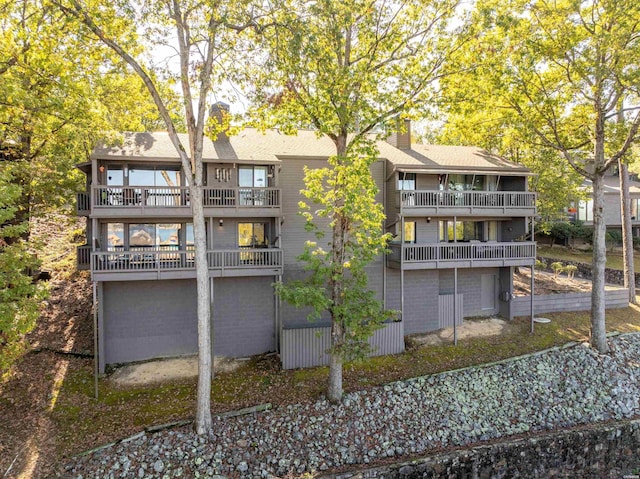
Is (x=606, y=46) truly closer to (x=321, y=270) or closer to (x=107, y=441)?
(x=321, y=270)

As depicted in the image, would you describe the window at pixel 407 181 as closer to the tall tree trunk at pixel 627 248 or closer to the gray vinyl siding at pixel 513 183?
the gray vinyl siding at pixel 513 183

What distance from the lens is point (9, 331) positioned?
882 cm

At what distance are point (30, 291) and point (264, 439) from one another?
7533mm

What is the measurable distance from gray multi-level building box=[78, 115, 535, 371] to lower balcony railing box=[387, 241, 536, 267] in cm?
5

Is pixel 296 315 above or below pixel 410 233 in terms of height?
below

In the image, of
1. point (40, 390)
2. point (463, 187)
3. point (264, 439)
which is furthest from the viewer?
point (463, 187)

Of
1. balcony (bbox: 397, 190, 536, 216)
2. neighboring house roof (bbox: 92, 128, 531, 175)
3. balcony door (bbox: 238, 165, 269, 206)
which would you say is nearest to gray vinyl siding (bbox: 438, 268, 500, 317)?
balcony (bbox: 397, 190, 536, 216)

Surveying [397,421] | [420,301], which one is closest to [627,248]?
[420,301]

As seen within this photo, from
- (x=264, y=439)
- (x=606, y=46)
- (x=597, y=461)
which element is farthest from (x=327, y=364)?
(x=606, y=46)

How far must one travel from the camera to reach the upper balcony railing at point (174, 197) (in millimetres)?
12266

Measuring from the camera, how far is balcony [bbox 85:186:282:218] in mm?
12164

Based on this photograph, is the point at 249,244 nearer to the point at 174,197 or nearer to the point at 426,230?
the point at 174,197

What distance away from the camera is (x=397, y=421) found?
33.5ft

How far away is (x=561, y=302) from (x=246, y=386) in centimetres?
1556
